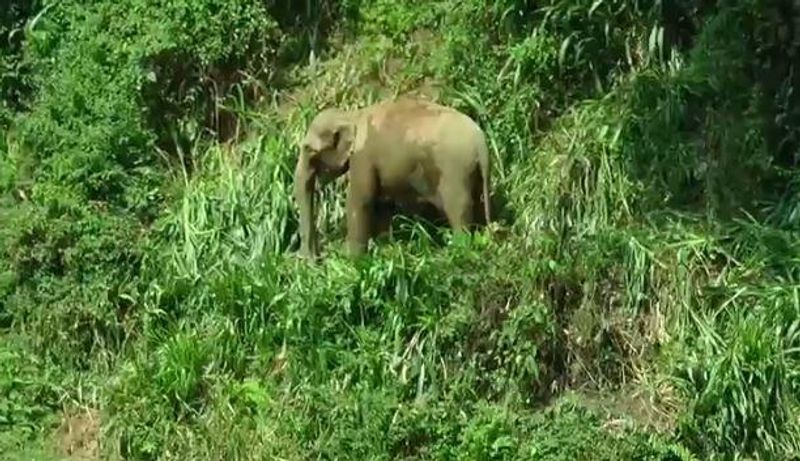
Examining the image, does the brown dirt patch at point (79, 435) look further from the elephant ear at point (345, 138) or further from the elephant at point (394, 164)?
the elephant ear at point (345, 138)

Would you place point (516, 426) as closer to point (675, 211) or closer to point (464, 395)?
point (464, 395)

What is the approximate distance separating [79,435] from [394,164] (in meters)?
2.03

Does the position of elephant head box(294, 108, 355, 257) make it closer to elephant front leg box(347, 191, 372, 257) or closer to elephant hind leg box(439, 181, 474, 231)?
elephant front leg box(347, 191, 372, 257)

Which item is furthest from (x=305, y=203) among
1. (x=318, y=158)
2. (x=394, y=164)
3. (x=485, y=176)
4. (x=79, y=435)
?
(x=79, y=435)

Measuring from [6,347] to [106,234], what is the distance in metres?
0.77

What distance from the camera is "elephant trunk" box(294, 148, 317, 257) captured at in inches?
414

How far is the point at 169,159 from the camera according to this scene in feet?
37.5

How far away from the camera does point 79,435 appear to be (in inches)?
397

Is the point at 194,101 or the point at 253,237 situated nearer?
the point at 253,237

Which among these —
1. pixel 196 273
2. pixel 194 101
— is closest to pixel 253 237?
pixel 196 273

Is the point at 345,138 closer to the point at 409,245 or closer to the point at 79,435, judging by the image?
the point at 409,245

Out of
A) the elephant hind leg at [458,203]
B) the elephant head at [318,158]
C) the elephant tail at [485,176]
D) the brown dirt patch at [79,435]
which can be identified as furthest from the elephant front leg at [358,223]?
the brown dirt patch at [79,435]

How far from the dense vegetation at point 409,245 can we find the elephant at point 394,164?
15 centimetres

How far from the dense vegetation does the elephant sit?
0.15m
